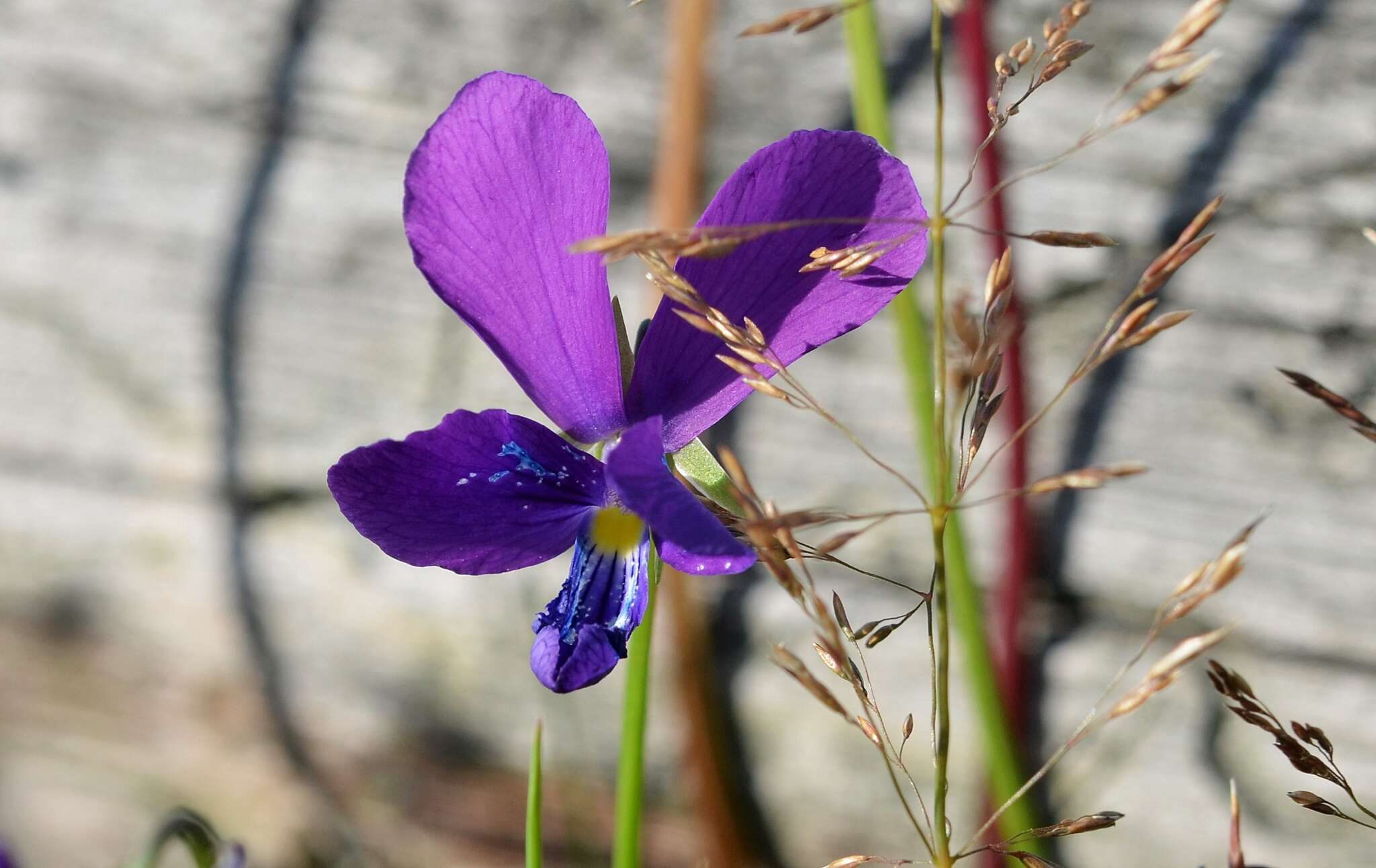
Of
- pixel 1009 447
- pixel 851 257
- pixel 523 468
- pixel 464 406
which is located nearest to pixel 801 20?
pixel 851 257

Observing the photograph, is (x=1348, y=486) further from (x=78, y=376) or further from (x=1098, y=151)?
(x=78, y=376)

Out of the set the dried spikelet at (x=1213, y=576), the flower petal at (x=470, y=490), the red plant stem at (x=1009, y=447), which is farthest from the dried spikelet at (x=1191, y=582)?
the red plant stem at (x=1009, y=447)

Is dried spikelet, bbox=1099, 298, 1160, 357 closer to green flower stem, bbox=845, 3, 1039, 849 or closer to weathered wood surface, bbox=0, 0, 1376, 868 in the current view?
green flower stem, bbox=845, 3, 1039, 849

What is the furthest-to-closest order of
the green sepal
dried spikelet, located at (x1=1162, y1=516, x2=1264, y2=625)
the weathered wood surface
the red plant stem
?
the weathered wood surface → the red plant stem → the green sepal → dried spikelet, located at (x1=1162, y1=516, x2=1264, y2=625)

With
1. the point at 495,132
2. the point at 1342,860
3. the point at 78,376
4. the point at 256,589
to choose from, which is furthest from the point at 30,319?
the point at 1342,860

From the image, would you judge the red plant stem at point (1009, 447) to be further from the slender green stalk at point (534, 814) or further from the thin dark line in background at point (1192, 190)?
the slender green stalk at point (534, 814)

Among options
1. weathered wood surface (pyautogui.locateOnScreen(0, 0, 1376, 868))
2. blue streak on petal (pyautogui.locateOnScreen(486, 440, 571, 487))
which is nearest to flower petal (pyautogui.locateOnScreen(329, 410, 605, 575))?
blue streak on petal (pyautogui.locateOnScreen(486, 440, 571, 487))

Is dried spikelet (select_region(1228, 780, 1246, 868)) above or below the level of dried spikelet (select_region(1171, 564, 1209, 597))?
below
